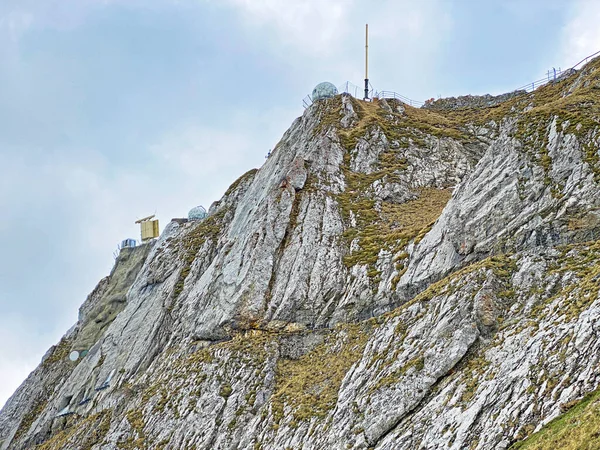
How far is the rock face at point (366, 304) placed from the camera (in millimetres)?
24844

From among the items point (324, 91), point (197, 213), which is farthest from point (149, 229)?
point (324, 91)

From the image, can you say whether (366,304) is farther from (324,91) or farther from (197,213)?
(197,213)

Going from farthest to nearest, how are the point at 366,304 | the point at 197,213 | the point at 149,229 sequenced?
the point at 149,229 < the point at 197,213 < the point at 366,304

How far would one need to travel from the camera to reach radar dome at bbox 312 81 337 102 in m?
70.2

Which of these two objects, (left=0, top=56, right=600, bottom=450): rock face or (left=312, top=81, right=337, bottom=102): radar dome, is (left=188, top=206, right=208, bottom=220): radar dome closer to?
(left=0, top=56, right=600, bottom=450): rock face

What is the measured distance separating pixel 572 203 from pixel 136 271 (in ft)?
173

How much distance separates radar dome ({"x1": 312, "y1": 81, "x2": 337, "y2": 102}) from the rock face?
4073 millimetres

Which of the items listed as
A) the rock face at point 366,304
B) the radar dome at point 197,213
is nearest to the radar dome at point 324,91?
the rock face at point 366,304

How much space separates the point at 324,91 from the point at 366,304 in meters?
37.8

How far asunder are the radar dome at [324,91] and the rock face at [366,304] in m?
4.07

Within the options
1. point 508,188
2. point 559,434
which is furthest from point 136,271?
point 559,434

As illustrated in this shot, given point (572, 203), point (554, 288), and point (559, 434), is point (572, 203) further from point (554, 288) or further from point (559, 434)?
point (559, 434)

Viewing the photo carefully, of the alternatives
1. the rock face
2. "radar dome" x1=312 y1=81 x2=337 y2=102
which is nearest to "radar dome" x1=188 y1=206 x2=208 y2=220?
the rock face

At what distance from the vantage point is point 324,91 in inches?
2783
